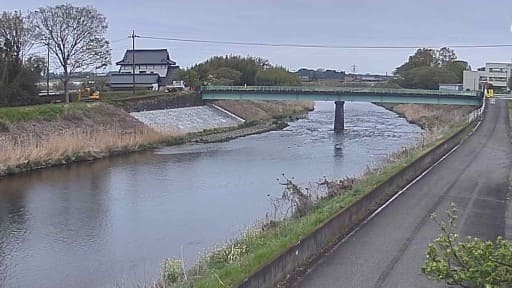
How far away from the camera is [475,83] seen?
78.8 m

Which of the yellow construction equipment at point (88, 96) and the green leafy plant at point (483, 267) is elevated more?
the yellow construction equipment at point (88, 96)

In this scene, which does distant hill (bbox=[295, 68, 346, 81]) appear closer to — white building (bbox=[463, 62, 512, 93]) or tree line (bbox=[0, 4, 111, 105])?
white building (bbox=[463, 62, 512, 93])

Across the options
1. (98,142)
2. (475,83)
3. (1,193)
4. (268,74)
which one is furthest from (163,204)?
(475,83)

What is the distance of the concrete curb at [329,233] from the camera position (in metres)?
8.09

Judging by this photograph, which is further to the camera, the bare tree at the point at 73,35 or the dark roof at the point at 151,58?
the dark roof at the point at 151,58

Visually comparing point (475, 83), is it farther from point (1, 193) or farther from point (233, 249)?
point (233, 249)

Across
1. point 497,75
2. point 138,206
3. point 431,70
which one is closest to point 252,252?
point 138,206

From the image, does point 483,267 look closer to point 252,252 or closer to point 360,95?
point 252,252

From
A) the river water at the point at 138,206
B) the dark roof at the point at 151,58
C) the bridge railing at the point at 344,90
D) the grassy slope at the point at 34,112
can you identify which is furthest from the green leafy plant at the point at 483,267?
the dark roof at the point at 151,58

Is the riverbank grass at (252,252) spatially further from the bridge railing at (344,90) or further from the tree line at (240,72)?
the tree line at (240,72)

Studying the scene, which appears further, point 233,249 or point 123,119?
point 123,119

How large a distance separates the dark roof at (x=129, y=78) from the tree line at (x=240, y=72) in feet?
9.25

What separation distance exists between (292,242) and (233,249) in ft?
3.95

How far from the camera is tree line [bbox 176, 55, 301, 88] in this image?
71.0m
